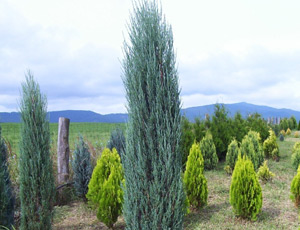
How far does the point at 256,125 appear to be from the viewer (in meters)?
14.8

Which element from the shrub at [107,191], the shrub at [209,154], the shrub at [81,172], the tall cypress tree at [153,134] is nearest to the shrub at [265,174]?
the shrub at [209,154]

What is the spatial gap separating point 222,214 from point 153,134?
3448 millimetres

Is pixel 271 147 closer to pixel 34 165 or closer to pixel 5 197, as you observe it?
pixel 34 165

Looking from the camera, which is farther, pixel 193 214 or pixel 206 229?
pixel 193 214

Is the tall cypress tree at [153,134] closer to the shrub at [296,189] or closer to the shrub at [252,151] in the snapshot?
the shrub at [296,189]

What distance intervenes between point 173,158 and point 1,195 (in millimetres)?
4150

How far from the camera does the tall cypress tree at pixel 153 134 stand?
3814 mm

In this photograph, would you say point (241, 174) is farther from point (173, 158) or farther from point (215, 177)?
point (215, 177)

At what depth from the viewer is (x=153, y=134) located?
385 cm

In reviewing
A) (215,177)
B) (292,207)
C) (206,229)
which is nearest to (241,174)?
(206,229)

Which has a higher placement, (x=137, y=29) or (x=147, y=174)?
(x=137, y=29)

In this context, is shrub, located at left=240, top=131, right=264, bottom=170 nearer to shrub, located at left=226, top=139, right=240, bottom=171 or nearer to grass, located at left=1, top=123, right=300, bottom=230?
shrub, located at left=226, top=139, right=240, bottom=171

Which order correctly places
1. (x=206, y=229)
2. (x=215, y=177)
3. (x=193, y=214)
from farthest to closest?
(x=215, y=177), (x=193, y=214), (x=206, y=229)

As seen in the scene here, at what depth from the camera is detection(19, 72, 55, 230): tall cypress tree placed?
5734 mm
